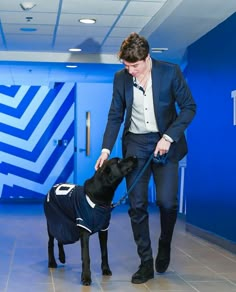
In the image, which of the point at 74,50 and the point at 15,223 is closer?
the point at 15,223

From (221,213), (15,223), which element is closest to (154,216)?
(15,223)

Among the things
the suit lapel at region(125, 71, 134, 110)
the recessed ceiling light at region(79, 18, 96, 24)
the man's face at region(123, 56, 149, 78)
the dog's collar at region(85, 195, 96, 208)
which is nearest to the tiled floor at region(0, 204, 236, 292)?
the dog's collar at region(85, 195, 96, 208)

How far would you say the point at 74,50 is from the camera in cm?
857

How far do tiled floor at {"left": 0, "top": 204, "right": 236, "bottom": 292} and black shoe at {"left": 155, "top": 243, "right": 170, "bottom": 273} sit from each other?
2.3 inches

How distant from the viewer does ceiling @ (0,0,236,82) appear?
577cm

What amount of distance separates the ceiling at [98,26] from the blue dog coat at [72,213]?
2.16 meters

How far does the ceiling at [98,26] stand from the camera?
577 centimetres

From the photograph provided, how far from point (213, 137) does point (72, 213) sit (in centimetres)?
262

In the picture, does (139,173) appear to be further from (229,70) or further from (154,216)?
(154,216)

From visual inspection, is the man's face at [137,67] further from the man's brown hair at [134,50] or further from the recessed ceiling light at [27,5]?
the recessed ceiling light at [27,5]

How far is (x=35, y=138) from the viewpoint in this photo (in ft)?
36.5

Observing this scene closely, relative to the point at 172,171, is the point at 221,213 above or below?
below

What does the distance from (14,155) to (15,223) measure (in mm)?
3805

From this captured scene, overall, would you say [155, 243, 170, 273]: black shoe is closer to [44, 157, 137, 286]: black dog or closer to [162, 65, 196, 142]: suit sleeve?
[44, 157, 137, 286]: black dog
